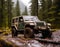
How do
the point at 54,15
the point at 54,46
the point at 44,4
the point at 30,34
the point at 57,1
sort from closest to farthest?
the point at 54,46 → the point at 30,34 → the point at 57,1 → the point at 54,15 → the point at 44,4

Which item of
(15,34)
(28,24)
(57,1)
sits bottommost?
(15,34)

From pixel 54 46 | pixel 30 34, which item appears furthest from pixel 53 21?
pixel 54 46

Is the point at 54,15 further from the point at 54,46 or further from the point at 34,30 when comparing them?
the point at 54,46

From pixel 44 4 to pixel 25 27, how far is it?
1399 inches

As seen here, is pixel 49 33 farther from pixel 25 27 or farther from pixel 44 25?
pixel 25 27

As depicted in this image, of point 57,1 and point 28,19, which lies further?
point 57,1

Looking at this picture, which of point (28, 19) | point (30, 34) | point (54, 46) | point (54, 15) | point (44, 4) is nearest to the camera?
point (54, 46)

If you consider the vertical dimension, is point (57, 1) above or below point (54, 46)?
above

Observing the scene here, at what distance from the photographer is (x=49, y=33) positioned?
15359mm

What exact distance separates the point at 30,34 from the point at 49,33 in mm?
1677

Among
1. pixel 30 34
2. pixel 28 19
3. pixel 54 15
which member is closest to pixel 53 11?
pixel 54 15

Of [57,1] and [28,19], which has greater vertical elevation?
[57,1]

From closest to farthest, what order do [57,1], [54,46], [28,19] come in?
[54,46], [28,19], [57,1]

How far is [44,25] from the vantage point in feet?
49.9
